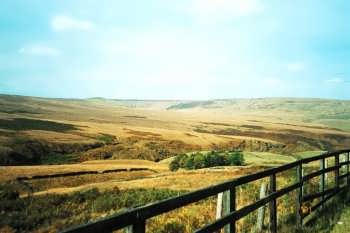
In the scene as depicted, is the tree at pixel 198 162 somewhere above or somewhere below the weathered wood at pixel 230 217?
below

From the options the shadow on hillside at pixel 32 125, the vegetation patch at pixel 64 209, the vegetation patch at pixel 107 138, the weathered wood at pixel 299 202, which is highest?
the weathered wood at pixel 299 202

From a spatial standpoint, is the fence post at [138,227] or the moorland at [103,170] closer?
the fence post at [138,227]

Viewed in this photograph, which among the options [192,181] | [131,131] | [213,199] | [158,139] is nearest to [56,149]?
[158,139]

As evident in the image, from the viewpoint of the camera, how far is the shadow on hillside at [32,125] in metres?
141

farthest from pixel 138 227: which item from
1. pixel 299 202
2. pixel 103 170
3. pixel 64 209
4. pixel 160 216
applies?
pixel 103 170

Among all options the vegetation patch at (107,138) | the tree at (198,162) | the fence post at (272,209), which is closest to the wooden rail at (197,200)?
the fence post at (272,209)

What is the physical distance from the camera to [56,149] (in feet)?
370

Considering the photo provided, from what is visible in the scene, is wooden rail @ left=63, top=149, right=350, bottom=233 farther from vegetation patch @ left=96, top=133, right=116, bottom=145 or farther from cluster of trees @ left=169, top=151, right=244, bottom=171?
vegetation patch @ left=96, top=133, right=116, bottom=145

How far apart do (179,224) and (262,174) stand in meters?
5.59

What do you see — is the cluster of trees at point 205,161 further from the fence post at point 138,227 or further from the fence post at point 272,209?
the fence post at point 138,227

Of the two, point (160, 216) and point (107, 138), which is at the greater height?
point (160, 216)

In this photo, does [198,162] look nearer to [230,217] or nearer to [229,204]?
[229,204]

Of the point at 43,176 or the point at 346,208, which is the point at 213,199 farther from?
the point at 43,176

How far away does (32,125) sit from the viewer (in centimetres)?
15112
